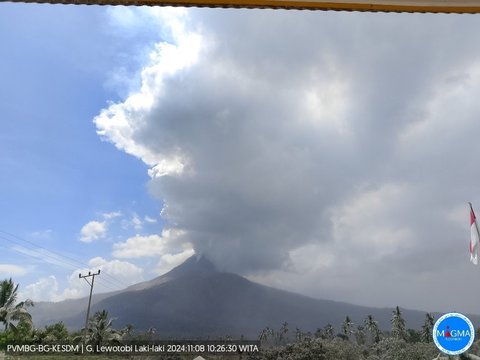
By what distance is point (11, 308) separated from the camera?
130ft

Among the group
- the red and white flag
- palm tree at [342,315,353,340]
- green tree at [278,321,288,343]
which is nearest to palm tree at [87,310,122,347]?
the red and white flag

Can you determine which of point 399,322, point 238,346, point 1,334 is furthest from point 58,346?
point 399,322

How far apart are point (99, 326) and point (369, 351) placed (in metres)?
29.4

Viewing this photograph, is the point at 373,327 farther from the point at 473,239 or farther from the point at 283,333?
the point at 473,239

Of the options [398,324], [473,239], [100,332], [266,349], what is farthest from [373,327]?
[473,239]

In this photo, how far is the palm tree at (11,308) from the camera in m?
39.1

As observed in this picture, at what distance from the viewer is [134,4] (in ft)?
11.5

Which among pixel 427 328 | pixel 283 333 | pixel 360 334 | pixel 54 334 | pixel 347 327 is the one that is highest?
pixel 347 327

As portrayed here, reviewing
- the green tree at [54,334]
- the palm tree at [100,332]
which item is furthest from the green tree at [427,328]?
the green tree at [54,334]

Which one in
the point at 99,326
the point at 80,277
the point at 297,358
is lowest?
the point at 297,358

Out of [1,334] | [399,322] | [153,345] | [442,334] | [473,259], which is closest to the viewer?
[442,334]

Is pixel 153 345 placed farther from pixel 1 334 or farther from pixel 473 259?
pixel 473 259

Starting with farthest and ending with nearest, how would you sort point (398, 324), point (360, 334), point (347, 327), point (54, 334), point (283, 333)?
point (283, 333) < point (360, 334) < point (347, 327) < point (398, 324) < point (54, 334)

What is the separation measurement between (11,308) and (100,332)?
Answer: 12.3 m
